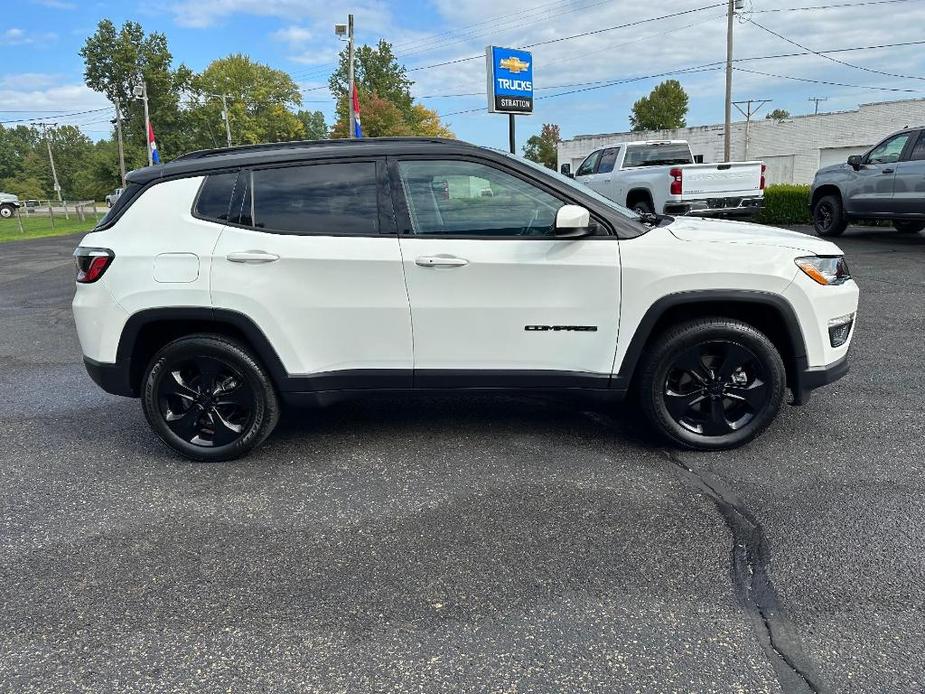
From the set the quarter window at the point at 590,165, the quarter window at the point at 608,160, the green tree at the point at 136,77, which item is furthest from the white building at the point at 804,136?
the green tree at the point at 136,77

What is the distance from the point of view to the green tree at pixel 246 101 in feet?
245

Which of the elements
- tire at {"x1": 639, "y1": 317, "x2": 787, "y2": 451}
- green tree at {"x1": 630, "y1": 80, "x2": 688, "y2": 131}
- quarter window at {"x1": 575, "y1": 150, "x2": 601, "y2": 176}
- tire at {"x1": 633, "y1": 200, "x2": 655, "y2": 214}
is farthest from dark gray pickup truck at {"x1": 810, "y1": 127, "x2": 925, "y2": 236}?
green tree at {"x1": 630, "y1": 80, "x2": 688, "y2": 131}

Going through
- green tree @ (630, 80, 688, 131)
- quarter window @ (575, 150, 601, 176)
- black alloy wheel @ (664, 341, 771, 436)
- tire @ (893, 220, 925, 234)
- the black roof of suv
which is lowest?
black alloy wheel @ (664, 341, 771, 436)

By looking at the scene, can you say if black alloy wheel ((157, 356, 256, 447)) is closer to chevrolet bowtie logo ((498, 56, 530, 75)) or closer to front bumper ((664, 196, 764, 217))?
front bumper ((664, 196, 764, 217))

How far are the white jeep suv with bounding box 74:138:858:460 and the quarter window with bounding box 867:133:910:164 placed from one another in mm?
9654

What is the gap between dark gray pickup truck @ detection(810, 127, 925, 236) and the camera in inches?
437

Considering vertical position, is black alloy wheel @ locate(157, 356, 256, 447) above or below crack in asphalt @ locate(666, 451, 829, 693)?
above

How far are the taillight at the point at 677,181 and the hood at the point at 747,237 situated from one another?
912cm

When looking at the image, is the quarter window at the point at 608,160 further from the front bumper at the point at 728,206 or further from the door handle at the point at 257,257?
the door handle at the point at 257,257

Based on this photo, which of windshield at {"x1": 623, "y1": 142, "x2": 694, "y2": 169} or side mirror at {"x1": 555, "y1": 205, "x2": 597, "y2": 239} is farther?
windshield at {"x1": 623, "y1": 142, "x2": 694, "y2": 169}

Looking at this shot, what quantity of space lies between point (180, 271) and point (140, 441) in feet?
4.31

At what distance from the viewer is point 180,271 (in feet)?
12.1

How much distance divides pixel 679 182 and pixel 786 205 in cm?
667

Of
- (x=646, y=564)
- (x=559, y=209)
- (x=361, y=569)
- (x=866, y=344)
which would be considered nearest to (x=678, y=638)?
(x=646, y=564)
